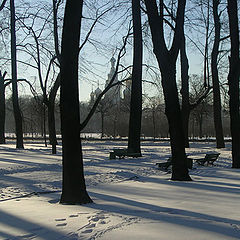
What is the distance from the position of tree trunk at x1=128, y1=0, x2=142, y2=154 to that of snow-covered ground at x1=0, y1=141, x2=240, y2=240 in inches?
375

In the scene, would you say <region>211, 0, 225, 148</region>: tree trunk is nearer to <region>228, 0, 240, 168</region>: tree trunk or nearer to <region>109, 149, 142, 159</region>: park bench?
<region>109, 149, 142, 159</region>: park bench

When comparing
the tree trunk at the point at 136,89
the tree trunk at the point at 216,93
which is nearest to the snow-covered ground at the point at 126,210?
the tree trunk at the point at 136,89

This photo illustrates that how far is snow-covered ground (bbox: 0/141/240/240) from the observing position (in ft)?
18.9

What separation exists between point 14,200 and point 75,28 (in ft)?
14.0

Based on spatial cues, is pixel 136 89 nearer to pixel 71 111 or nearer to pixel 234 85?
pixel 234 85

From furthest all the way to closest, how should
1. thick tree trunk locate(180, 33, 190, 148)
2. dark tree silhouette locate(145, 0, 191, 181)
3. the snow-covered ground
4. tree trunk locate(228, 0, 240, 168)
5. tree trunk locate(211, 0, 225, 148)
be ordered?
1. thick tree trunk locate(180, 33, 190, 148)
2. tree trunk locate(211, 0, 225, 148)
3. tree trunk locate(228, 0, 240, 168)
4. dark tree silhouette locate(145, 0, 191, 181)
5. the snow-covered ground

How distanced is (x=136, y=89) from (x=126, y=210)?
617 inches

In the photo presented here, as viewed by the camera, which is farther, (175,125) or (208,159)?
(208,159)

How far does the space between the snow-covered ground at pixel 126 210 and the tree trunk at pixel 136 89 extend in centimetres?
952

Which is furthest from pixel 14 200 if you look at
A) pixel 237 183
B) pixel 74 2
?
pixel 237 183

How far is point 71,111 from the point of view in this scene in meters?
8.30

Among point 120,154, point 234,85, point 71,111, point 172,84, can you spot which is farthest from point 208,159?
point 71,111

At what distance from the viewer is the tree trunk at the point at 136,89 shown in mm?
22656

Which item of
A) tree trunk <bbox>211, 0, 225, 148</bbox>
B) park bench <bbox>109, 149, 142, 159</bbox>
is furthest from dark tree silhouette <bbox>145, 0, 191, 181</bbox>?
tree trunk <bbox>211, 0, 225, 148</bbox>
